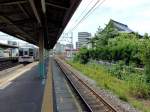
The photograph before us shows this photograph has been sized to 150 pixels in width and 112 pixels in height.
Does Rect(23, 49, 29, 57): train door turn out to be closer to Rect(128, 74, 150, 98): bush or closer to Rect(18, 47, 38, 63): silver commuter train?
Rect(18, 47, 38, 63): silver commuter train

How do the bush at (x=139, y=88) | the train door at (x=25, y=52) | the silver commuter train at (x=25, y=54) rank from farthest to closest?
the train door at (x=25, y=52) < the silver commuter train at (x=25, y=54) < the bush at (x=139, y=88)

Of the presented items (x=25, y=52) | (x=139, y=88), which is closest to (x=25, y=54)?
(x=25, y=52)

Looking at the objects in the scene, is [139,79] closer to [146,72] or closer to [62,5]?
[146,72]

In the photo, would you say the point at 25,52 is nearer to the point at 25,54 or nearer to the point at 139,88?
the point at 25,54

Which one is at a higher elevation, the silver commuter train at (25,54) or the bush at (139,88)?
the silver commuter train at (25,54)

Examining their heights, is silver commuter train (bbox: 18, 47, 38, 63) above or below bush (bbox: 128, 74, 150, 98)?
above

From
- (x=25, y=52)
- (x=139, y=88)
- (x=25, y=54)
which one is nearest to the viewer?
(x=139, y=88)

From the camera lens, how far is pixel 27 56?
203 feet

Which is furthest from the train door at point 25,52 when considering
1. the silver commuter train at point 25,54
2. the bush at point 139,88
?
the bush at point 139,88

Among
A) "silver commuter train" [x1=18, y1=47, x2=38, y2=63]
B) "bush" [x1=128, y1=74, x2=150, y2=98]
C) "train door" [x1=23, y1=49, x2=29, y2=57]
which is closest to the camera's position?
"bush" [x1=128, y1=74, x2=150, y2=98]

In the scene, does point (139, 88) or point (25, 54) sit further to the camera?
point (25, 54)

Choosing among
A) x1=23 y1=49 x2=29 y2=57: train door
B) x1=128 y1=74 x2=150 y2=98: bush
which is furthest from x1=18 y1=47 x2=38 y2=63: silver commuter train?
x1=128 y1=74 x2=150 y2=98: bush

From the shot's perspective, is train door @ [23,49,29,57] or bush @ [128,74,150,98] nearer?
bush @ [128,74,150,98]

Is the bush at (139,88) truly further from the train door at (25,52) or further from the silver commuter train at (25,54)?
the train door at (25,52)
